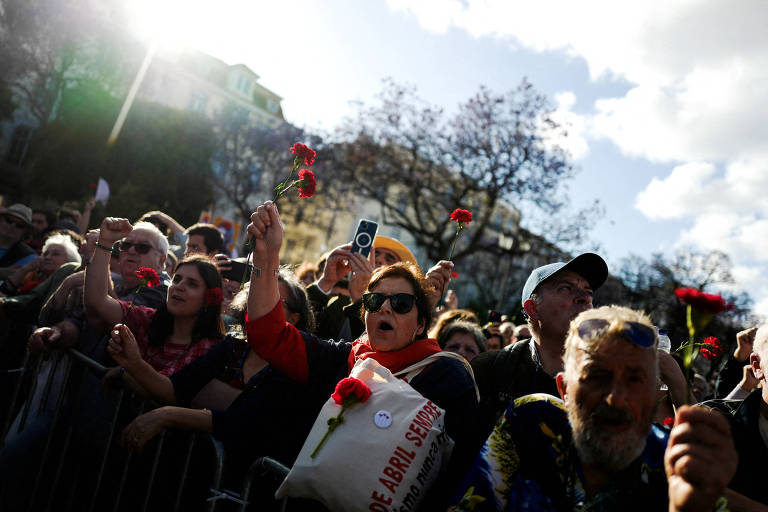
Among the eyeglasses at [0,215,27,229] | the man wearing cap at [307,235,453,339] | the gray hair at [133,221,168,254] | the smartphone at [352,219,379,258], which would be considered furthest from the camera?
the eyeglasses at [0,215,27,229]

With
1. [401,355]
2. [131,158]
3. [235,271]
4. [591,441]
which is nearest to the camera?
[591,441]

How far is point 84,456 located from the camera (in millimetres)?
3145

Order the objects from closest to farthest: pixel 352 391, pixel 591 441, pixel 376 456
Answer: pixel 591 441, pixel 376 456, pixel 352 391

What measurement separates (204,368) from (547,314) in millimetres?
1925

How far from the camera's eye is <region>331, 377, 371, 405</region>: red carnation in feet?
6.18

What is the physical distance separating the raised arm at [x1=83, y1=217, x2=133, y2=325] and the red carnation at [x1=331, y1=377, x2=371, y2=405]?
1930 mm

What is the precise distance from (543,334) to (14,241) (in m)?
6.68

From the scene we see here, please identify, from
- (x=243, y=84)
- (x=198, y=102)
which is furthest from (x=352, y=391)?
(x=243, y=84)

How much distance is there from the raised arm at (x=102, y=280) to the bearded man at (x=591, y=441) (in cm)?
246

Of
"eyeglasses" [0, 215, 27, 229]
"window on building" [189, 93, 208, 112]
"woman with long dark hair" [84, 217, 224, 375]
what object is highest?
"window on building" [189, 93, 208, 112]

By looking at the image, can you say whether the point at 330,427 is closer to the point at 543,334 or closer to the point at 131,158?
the point at 543,334

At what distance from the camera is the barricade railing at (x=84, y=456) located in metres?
2.54

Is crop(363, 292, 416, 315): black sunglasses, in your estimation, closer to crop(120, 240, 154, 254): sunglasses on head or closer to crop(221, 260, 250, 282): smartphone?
crop(221, 260, 250, 282): smartphone

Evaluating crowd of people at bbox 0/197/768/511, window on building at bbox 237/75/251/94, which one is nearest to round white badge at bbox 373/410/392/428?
crowd of people at bbox 0/197/768/511
